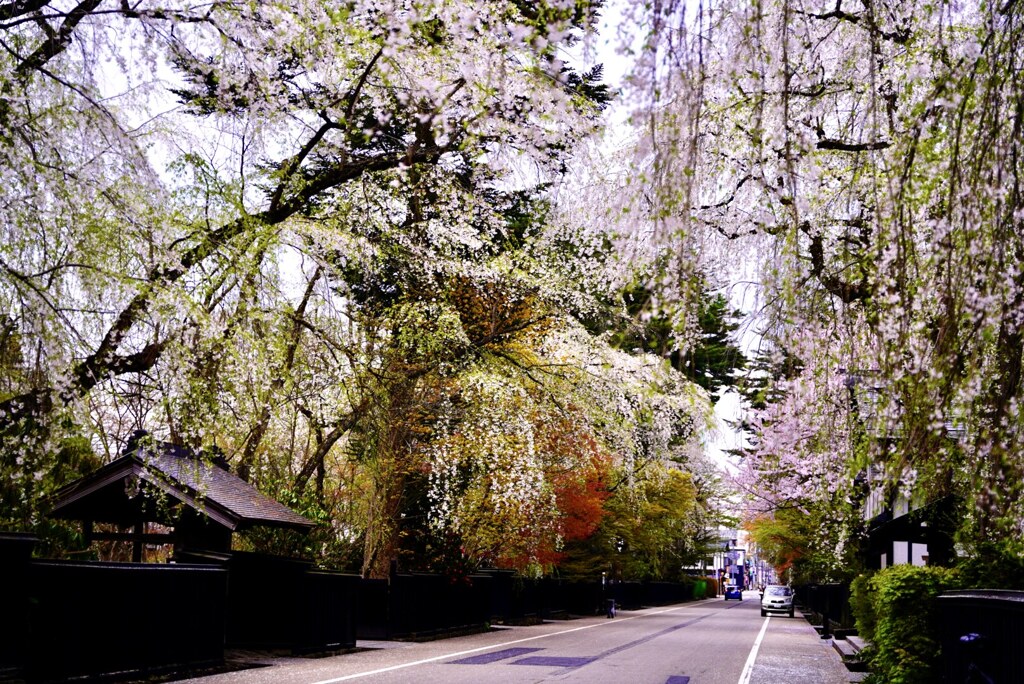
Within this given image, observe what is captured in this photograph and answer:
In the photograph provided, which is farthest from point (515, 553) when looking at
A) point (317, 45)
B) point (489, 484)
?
point (317, 45)

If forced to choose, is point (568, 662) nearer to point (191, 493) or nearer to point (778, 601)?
point (191, 493)

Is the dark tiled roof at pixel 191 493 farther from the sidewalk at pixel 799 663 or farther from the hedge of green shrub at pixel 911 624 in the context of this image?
the hedge of green shrub at pixel 911 624

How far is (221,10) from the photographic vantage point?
10125 mm

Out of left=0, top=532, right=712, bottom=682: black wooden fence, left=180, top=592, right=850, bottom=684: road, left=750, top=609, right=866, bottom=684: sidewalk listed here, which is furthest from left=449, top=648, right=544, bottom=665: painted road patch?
left=750, top=609, right=866, bottom=684: sidewalk

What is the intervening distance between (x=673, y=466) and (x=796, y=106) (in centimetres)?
4083

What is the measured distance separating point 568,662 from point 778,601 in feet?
122

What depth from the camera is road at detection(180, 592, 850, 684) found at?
586 inches

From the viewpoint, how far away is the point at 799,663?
67.4 feet

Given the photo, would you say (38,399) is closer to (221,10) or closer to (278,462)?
(221,10)

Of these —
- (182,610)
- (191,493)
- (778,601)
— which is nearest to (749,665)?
(182,610)

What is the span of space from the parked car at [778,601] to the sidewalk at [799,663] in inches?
890

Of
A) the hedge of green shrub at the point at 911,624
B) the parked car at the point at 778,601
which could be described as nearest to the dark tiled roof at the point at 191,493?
the hedge of green shrub at the point at 911,624

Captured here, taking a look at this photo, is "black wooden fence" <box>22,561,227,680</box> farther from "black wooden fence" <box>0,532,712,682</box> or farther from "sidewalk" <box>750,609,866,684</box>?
"sidewalk" <box>750,609,866,684</box>

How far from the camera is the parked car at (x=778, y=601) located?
52000 mm
